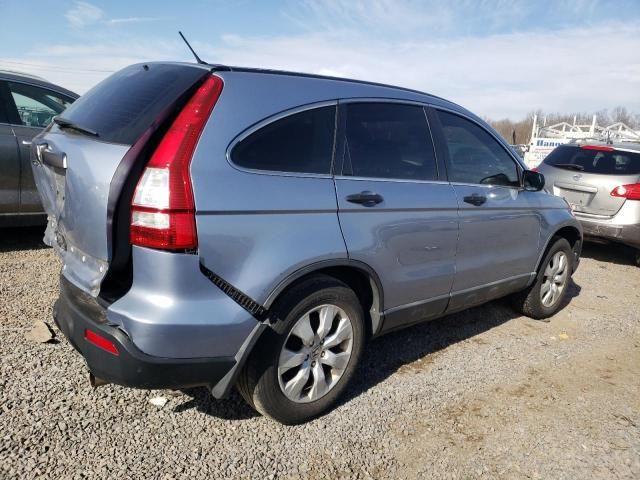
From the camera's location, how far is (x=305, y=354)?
266 centimetres

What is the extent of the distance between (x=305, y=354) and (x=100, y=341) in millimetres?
979

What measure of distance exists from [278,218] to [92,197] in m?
0.81

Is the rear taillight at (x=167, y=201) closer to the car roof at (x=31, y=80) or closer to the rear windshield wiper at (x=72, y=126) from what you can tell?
the rear windshield wiper at (x=72, y=126)

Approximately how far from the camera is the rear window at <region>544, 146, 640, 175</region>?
676cm

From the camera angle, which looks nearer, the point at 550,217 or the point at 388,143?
the point at 388,143

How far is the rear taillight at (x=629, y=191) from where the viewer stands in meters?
6.51

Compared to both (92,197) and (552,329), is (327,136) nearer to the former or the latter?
(92,197)

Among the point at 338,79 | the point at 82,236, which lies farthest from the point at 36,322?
the point at 338,79

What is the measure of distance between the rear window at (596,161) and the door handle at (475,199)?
4140 mm

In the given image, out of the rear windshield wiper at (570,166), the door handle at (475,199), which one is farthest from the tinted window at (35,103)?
the rear windshield wiper at (570,166)

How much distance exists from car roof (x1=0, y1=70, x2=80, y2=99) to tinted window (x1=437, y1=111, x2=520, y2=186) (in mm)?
3963

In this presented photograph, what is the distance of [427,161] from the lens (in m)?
3.34

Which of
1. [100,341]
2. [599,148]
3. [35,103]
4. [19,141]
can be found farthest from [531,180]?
[35,103]

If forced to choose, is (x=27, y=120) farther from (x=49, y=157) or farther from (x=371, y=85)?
(x=371, y=85)
